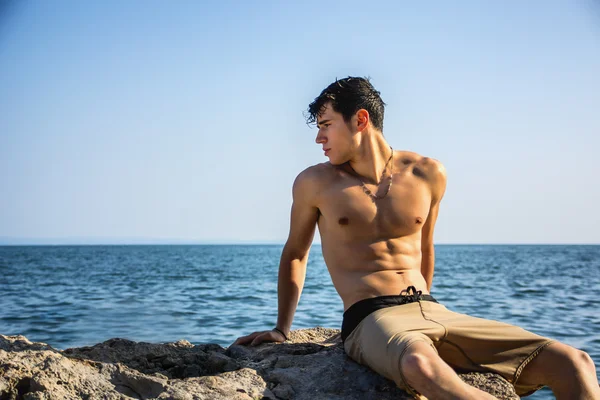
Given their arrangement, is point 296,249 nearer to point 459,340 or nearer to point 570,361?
point 459,340

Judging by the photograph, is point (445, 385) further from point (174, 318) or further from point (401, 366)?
point (174, 318)

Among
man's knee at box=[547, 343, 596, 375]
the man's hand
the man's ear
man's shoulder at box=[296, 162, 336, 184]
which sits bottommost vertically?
the man's hand

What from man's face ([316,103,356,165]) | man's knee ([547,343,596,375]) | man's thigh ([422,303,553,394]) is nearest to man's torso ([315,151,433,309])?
man's face ([316,103,356,165])

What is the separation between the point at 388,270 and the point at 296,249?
23.4 inches

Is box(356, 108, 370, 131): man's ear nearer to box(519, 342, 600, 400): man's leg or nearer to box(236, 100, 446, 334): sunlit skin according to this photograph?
box(236, 100, 446, 334): sunlit skin

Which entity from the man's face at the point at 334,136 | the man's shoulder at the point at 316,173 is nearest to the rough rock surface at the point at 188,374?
the man's shoulder at the point at 316,173

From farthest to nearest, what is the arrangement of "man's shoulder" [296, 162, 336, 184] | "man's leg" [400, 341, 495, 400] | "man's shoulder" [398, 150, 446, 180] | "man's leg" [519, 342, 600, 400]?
"man's shoulder" [398, 150, 446, 180]
"man's shoulder" [296, 162, 336, 184]
"man's leg" [519, 342, 600, 400]
"man's leg" [400, 341, 495, 400]

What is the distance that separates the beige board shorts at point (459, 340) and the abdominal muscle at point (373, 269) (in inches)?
6.8

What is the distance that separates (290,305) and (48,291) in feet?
41.7

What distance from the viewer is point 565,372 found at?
2.79m

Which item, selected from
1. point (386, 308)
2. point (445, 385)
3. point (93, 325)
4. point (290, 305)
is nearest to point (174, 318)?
point (93, 325)

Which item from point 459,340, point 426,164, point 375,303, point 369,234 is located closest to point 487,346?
point 459,340

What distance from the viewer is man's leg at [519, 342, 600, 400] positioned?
8.95 ft

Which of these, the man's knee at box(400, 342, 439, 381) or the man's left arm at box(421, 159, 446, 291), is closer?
the man's knee at box(400, 342, 439, 381)
